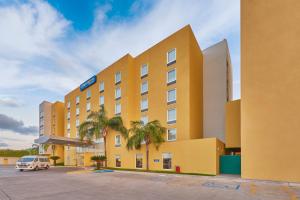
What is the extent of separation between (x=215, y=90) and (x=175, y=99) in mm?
6738

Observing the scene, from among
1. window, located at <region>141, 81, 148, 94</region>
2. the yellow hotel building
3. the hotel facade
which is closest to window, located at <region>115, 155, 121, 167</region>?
the yellow hotel building

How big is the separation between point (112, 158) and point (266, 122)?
77.7 feet

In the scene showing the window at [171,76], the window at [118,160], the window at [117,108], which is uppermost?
the window at [171,76]

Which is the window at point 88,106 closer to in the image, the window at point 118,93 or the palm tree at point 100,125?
the palm tree at point 100,125

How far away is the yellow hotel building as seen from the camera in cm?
2482

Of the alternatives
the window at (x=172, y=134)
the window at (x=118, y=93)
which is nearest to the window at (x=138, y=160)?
the window at (x=172, y=134)

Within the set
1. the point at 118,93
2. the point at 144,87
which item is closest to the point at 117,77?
the point at 118,93

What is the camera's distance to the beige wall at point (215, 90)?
29.4m

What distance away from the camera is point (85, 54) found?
25.3m

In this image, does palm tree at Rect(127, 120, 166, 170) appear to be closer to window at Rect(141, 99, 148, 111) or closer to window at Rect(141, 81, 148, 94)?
window at Rect(141, 99, 148, 111)

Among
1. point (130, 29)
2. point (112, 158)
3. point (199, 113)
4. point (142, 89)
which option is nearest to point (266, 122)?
point (199, 113)

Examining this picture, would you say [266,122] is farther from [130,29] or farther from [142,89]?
[142,89]

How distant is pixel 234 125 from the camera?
23.8 m

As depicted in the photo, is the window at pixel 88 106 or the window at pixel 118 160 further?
the window at pixel 88 106
